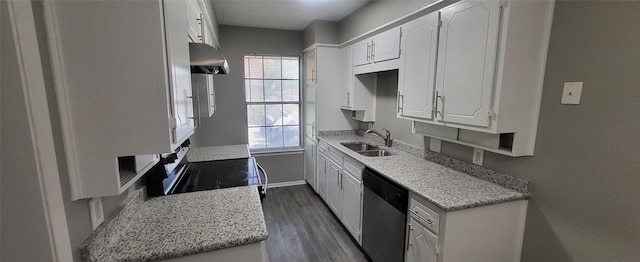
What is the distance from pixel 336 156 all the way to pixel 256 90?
1866 mm

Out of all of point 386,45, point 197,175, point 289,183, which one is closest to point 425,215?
point 386,45

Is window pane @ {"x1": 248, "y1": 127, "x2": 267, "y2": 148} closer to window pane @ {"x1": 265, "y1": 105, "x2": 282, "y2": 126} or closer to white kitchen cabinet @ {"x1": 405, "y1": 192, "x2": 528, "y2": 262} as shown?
window pane @ {"x1": 265, "y1": 105, "x2": 282, "y2": 126}

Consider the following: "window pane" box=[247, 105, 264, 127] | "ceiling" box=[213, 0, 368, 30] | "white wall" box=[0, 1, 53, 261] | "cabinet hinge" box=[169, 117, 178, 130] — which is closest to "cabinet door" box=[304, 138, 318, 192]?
"window pane" box=[247, 105, 264, 127]

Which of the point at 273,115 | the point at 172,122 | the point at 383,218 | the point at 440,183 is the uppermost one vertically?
the point at 172,122

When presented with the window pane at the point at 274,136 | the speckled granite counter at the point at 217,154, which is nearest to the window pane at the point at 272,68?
the window pane at the point at 274,136

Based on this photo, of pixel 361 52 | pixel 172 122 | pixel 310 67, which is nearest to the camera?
pixel 172 122

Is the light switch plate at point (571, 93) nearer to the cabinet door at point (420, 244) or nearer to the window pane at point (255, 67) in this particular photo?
the cabinet door at point (420, 244)

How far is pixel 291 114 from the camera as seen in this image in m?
4.36

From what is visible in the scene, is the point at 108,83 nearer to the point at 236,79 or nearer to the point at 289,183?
the point at 236,79

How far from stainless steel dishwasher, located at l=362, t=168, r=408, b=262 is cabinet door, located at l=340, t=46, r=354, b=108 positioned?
1338mm

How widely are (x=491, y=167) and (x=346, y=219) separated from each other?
1.49 m

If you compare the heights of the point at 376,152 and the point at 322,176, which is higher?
the point at 376,152

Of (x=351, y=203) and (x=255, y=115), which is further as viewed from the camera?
(x=255, y=115)

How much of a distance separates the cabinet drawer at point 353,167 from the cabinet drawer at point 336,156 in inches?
4.2
